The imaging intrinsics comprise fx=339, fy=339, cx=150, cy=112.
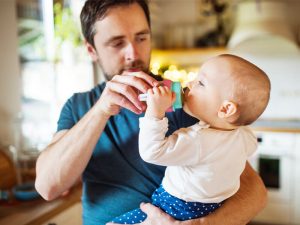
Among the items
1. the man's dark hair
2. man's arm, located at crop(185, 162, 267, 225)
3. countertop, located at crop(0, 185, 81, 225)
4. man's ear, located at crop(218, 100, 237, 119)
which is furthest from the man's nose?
countertop, located at crop(0, 185, 81, 225)

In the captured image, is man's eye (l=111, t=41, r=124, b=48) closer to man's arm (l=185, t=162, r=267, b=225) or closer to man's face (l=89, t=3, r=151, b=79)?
man's face (l=89, t=3, r=151, b=79)

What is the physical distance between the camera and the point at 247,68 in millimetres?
862

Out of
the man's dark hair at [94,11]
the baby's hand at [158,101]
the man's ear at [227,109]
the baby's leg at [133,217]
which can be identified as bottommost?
the baby's leg at [133,217]

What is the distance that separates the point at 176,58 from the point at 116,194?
9.69ft

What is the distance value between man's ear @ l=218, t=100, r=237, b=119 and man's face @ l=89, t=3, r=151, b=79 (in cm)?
38

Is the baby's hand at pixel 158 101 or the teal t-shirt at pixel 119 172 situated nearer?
the baby's hand at pixel 158 101

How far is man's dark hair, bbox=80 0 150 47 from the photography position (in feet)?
3.78

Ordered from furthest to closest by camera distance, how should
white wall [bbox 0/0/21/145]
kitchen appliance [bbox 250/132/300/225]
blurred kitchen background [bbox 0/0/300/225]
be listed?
kitchen appliance [bbox 250/132/300/225], white wall [bbox 0/0/21/145], blurred kitchen background [bbox 0/0/300/225]

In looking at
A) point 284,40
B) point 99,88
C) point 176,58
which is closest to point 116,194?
point 99,88

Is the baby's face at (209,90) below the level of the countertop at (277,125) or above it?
above

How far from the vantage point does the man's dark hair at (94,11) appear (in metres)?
1.15

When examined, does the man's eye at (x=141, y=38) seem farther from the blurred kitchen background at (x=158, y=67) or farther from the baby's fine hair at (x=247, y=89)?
the blurred kitchen background at (x=158, y=67)

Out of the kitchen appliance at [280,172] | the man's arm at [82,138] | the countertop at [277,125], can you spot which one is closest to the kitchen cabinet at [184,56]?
the countertop at [277,125]

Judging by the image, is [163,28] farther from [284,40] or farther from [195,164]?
[195,164]
